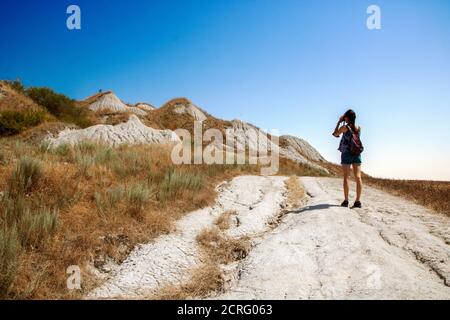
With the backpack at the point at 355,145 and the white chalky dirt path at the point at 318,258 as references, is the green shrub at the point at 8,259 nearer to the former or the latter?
the white chalky dirt path at the point at 318,258

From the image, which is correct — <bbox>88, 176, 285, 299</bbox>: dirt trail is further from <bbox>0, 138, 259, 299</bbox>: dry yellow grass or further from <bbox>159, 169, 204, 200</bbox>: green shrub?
<bbox>159, 169, 204, 200</bbox>: green shrub

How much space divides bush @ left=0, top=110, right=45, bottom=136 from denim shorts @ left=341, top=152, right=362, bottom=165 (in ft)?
63.8

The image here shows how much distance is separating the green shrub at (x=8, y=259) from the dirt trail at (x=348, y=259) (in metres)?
2.53

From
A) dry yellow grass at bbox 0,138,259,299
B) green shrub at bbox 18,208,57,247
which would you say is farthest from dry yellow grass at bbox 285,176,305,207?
green shrub at bbox 18,208,57,247

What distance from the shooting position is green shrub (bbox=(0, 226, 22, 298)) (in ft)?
11.6

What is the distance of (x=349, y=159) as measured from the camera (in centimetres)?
714

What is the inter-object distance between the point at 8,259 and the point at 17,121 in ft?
62.3

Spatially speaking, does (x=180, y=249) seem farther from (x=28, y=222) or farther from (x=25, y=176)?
(x=25, y=176)

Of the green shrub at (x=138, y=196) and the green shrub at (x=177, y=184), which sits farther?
the green shrub at (x=177, y=184)

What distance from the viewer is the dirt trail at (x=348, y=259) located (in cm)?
363

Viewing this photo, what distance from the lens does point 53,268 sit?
401cm

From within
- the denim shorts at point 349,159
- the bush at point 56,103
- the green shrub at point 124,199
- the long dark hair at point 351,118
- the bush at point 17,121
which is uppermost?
the bush at point 56,103

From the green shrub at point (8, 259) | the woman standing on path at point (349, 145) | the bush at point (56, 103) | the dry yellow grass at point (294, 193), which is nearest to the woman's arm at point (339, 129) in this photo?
the woman standing on path at point (349, 145)
